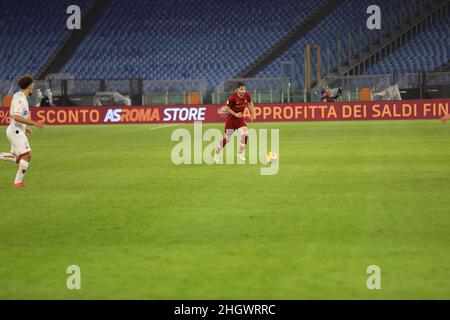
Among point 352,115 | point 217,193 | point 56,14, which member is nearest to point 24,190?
point 217,193

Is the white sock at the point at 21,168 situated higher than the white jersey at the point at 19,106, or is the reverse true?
the white jersey at the point at 19,106

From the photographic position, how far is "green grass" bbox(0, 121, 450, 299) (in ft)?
24.8

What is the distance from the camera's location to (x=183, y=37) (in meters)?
52.3

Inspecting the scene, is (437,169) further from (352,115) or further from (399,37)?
(399,37)

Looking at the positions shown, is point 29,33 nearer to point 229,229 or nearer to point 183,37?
point 183,37

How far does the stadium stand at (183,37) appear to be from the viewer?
5034 centimetres

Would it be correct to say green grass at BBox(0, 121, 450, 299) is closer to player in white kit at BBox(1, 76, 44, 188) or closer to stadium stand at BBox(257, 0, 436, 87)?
player in white kit at BBox(1, 76, 44, 188)

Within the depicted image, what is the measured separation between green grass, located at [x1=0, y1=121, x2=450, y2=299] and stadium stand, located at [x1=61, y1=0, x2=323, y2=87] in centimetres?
3121

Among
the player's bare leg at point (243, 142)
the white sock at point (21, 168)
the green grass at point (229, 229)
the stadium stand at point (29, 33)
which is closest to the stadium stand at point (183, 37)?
the stadium stand at point (29, 33)

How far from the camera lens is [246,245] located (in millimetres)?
9250

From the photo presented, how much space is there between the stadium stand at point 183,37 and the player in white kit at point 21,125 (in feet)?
112

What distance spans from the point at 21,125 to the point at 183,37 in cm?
3805

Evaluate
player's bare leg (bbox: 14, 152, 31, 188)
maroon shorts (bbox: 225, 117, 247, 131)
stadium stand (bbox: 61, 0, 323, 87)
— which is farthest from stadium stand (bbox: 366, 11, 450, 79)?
player's bare leg (bbox: 14, 152, 31, 188)

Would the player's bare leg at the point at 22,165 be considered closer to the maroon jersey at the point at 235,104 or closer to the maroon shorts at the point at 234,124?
the maroon shorts at the point at 234,124
